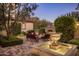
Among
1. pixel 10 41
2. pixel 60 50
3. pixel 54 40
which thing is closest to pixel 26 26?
pixel 10 41

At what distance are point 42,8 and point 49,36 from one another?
335 mm

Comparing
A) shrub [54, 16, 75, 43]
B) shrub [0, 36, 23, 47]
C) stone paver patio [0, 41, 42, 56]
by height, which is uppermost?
shrub [54, 16, 75, 43]

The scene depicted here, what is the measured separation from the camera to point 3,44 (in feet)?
7.09

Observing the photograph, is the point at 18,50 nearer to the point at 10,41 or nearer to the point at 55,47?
the point at 10,41

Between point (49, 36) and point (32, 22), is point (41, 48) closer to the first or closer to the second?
point (49, 36)

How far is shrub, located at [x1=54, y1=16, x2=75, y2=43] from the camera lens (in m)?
2.16

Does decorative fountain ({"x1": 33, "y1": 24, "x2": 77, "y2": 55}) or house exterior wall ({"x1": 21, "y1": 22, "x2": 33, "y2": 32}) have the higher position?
house exterior wall ({"x1": 21, "y1": 22, "x2": 33, "y2": 32})

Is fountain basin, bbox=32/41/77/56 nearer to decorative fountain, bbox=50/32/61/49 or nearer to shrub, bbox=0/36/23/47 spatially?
decorative fountain, bbox=50/32/61/49

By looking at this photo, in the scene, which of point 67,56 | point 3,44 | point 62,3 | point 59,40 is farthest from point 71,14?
point 3,44

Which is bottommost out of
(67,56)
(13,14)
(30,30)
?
(67,56)

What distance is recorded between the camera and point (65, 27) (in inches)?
85.6

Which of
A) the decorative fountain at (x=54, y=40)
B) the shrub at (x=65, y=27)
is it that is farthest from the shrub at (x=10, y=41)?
the shrub at (x=65, y=27)

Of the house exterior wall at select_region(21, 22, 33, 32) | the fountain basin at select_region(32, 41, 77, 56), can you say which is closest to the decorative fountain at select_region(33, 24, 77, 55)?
the fountain basin at select_region(32, 41, 77, 56)

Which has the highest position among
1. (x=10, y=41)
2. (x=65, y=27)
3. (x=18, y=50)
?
(x=65, y=27)
